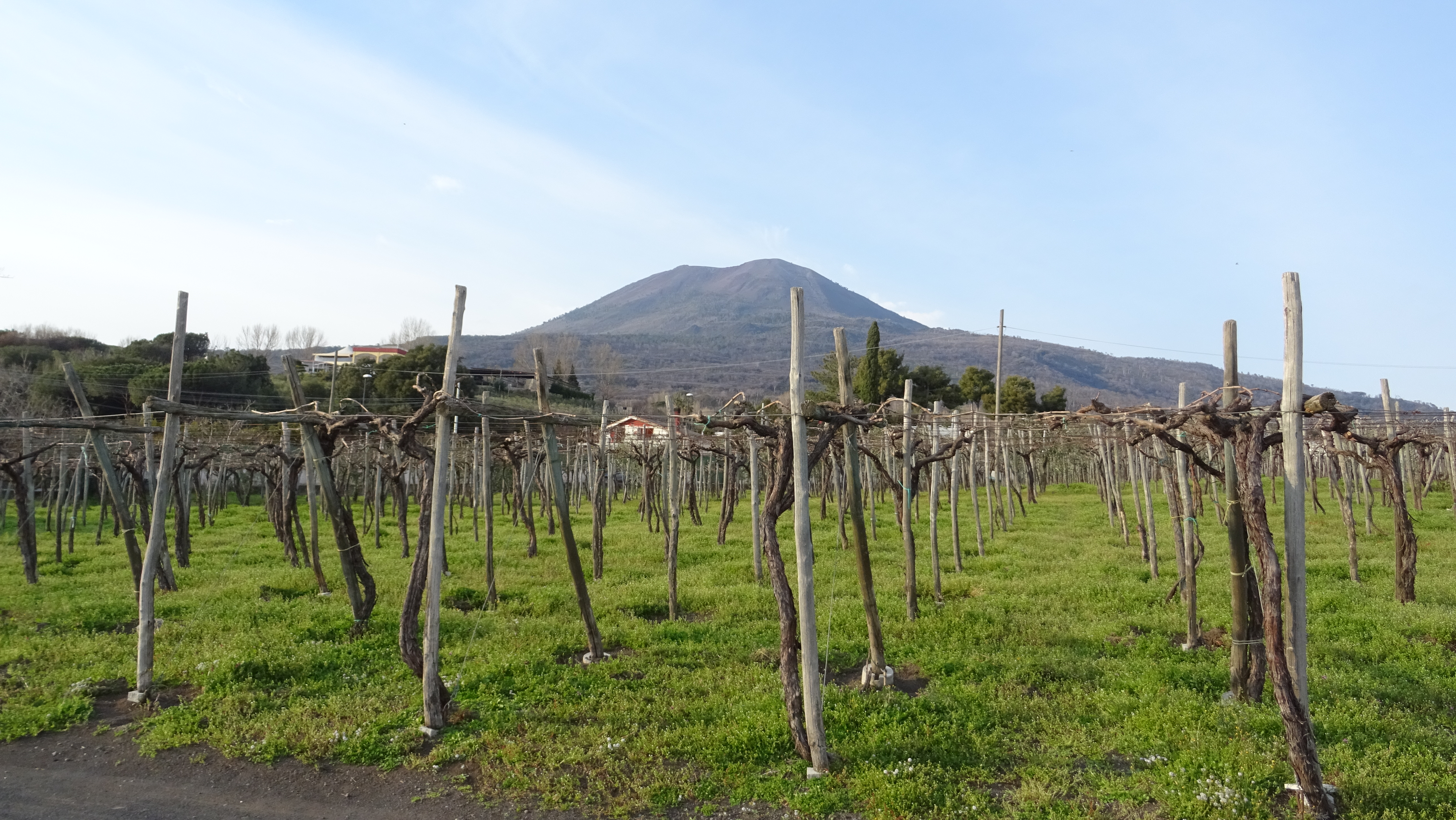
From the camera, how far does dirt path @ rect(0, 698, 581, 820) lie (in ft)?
18.1

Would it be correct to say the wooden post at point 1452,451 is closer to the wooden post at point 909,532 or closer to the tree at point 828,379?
the wooden post at point 909,532

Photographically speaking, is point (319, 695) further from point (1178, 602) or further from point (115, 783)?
point (1178, 602)

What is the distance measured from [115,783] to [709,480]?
125 feet

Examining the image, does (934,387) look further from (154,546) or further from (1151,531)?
(154,546)

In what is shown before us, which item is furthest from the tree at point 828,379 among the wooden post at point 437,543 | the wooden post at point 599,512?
the wooden post at point 437,543

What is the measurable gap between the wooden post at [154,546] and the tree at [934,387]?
4735 centimetres

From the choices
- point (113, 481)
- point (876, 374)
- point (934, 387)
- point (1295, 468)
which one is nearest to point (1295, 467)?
point (1295, 468)

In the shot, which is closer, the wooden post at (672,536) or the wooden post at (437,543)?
the wooden post at (437,543)

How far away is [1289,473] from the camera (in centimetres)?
516

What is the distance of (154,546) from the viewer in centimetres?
768

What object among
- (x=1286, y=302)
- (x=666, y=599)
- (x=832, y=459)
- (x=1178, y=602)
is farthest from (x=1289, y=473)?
(x=832, y=459)

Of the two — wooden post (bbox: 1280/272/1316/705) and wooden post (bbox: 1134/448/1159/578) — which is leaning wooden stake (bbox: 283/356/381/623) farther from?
wooden post (bbox: 1134/448/1159/578)

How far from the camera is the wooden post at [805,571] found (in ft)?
19.3

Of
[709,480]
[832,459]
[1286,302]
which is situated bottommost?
[709,480]
